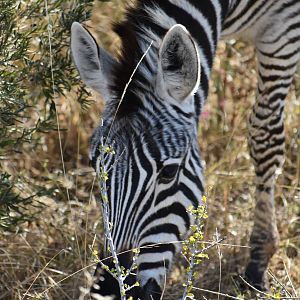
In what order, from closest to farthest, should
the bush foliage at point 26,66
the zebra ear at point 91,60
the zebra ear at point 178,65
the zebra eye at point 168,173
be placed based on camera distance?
the zebra ear at point 178,65 → the zebra eye at point 168,173 → the zebra ear at point 91,60 → the bush foliage at point 26,66

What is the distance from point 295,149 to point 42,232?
248 cm

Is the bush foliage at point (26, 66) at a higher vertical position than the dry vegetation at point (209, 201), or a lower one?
higher

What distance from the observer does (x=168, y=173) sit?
3.96 m

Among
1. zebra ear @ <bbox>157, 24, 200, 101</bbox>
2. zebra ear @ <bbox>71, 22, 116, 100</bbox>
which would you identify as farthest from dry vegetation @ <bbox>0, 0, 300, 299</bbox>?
zebra ear @ <bbox>71, 22, 116, 100</bbox>

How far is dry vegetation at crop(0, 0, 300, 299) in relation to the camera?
5094mm

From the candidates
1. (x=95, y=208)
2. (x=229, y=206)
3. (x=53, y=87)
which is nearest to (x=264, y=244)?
(x=229, y=206)

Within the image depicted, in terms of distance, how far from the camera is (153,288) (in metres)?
4.06

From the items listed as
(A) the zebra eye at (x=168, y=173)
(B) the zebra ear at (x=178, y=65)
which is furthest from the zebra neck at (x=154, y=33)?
(A) the zebra eye at (x=168, y=173)

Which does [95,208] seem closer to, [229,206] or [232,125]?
[229,206]

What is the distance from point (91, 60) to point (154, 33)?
38 cm

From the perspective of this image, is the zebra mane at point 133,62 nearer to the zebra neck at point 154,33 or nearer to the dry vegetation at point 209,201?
the zebra neck at point 154,33

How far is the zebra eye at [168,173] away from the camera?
3.94 metres

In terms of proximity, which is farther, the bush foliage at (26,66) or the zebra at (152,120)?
the bush foliage at (26,66)

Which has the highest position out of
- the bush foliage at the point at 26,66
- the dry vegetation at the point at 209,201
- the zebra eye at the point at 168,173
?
the bush foliage at the point at 26,66
